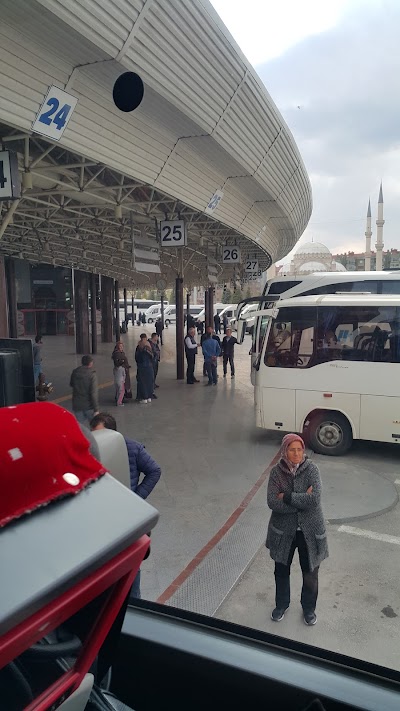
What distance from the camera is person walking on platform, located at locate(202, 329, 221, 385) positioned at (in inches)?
669

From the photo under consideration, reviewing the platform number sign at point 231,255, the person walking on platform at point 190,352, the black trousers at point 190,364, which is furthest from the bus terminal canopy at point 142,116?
the black trousers at point 190,364

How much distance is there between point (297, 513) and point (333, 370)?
567 cm

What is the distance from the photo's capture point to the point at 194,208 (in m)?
13.0

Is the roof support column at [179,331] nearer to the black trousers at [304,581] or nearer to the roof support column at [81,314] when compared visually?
the roof support column at [81,314]

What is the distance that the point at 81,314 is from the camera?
28.5 m

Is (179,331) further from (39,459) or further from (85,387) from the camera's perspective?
(39,459)

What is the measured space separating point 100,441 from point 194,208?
1202 cm

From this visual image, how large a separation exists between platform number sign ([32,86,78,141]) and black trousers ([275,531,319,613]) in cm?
633

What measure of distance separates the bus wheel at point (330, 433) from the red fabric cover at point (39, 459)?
352 inches

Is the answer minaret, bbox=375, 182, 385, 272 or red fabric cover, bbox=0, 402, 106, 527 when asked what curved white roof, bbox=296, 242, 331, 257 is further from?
red fabric cover, bbox=0, 402, 106, 527

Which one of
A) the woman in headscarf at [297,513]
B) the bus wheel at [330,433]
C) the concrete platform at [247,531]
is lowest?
the concrete platform at [247,531]

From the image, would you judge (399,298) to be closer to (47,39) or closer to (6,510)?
(47,39)

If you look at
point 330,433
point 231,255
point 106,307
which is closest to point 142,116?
point 330,433

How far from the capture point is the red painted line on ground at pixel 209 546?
501cm
